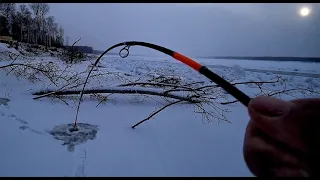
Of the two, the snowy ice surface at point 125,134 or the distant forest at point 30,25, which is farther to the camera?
the distant forest at point 30,25

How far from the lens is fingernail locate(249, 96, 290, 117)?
68 centimetres

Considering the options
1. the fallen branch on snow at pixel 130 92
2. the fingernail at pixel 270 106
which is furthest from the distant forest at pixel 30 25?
the fingernail at pixel 270 106

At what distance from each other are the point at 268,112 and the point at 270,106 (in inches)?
0.7

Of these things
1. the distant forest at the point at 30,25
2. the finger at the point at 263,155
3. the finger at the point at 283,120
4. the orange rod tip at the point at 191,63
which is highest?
the distant forest at the point at 30,25

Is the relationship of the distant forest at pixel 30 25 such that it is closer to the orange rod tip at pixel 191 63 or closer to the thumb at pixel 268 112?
the orange rod tip at pixel 191 63

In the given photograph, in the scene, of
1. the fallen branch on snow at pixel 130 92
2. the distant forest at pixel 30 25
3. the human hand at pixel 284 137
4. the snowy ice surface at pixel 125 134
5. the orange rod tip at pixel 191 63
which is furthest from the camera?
the fallen branch on snow at pixel 130 92

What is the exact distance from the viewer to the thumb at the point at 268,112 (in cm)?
68

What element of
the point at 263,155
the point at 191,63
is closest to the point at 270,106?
the point at 263,155

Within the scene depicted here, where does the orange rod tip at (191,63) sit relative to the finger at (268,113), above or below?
above

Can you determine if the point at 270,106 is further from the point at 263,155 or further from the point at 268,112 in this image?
the point at 263,155

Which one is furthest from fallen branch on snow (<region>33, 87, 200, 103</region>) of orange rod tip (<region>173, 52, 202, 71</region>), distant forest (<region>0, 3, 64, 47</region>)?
orange rod tip (<region>173, 52, 202, 71</region>)

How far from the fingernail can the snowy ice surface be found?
2.09 ft

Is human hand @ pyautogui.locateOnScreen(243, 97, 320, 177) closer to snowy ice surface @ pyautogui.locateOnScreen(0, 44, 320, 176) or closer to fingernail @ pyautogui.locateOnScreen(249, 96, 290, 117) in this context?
fingernail @ pyautogui.locateOnScreen(249, 96, 290, 117)

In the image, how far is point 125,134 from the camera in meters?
1.48
